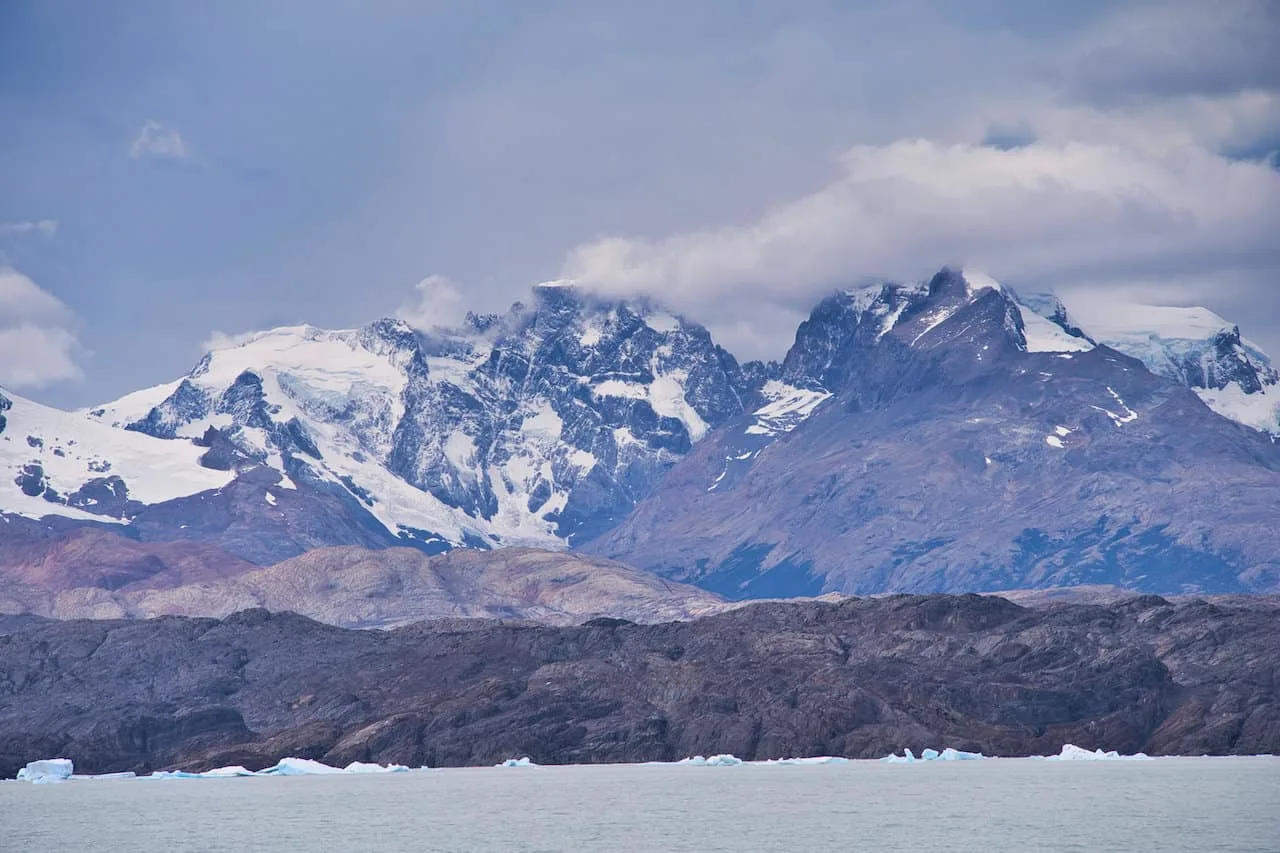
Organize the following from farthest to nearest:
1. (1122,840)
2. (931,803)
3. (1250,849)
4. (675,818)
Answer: (931,803) → (675,818) → (1122,840) → (1250,849)

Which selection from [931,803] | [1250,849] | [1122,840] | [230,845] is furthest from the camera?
[931,803]

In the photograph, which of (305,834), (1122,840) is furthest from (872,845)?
(305,834)

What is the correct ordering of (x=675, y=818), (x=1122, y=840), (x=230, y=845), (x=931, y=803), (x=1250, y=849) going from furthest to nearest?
(x=931, y=803)
(x=675, y=818)
(x=230, y=845)
(x=1122, y=840)
(x=1250, y=849)

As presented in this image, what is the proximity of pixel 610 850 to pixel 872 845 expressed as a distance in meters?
20.3

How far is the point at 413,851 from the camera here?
15812 centimetres

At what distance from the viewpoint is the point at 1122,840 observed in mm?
154250

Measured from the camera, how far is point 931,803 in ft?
639

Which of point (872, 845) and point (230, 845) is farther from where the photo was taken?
point (230, 845)

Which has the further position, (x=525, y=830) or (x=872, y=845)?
(x=525, y=830)

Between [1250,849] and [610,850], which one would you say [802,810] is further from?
[1250,849]

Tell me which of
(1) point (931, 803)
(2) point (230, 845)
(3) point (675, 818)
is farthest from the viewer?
(1) point (931, 803)

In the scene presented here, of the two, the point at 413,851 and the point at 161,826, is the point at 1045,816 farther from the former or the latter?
the point at 161,826

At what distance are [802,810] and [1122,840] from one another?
4161 centimetres

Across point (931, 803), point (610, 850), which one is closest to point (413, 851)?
point (610, 850)
